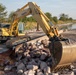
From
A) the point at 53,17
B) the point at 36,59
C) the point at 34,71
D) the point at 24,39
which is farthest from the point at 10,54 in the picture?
the point at 53,17

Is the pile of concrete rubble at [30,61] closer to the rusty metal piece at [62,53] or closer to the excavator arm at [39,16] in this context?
the rusty metal piece at [62,53]

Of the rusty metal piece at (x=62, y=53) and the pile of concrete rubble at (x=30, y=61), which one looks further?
the pile of concrete rubble at (x=30, y=61)

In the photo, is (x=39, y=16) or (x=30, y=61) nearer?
(x=30, y=61)

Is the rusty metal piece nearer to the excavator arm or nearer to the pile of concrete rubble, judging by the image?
the pile of concrete rubble

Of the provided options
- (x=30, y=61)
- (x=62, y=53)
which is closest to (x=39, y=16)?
(x=30, y=61)

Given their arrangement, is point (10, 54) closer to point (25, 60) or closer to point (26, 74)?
point (25, 60)

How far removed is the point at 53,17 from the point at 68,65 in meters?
60.7

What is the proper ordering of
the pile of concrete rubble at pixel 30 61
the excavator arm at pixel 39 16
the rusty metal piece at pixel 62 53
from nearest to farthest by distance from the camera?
the rusty metal piece at pixel 62 53 → the pile of concrete rubble at pixel 30 61 → the excavator arm at pixel 39 16

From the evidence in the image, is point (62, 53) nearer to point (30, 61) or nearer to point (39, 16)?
point (30, 61)

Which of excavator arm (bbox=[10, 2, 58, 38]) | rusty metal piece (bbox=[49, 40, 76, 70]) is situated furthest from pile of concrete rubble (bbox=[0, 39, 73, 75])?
excavator arm (bbox=[10, 2, 58, 38])

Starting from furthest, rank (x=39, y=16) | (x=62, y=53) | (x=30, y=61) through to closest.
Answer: (x=39, y=16)
(x=30, y=61)
(x=62, y=53)

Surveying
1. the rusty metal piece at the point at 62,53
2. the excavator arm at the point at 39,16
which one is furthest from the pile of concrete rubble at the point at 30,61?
the excavator arm at the point at 39,16

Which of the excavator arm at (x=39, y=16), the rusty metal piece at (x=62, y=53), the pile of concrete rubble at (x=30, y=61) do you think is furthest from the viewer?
the excavator arm at (x=39, y=16)

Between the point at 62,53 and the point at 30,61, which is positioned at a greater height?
the point at 62,53
